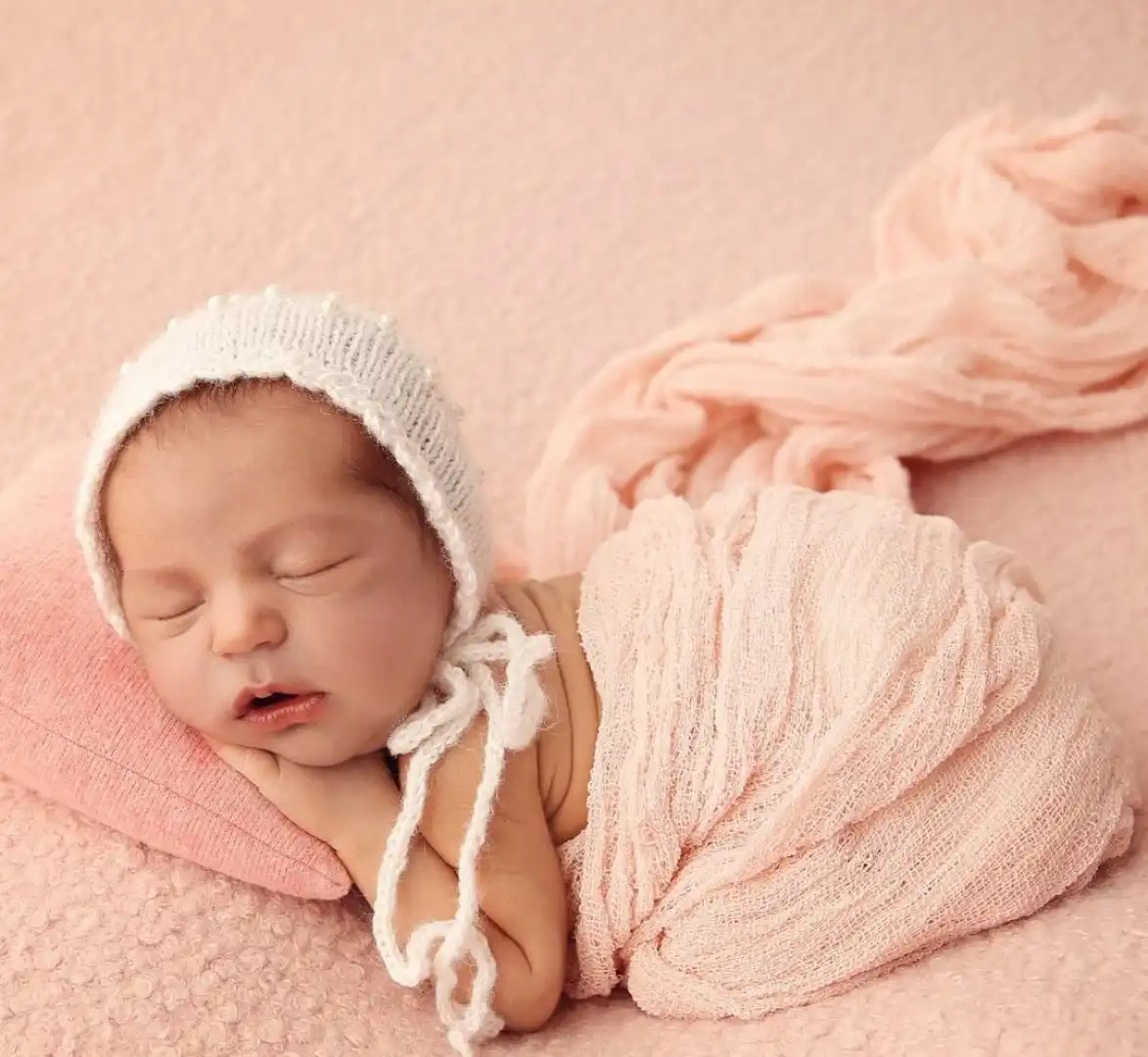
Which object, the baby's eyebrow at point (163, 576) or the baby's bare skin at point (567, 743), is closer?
the baby's eyebrow at point (163, 576)

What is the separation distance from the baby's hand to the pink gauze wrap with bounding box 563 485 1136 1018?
17 cm

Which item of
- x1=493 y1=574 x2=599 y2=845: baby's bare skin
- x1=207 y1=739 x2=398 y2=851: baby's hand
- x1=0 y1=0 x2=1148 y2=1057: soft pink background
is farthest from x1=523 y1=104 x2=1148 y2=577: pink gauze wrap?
x1=207 y1=739 x2=398 y2=851: baby's hand

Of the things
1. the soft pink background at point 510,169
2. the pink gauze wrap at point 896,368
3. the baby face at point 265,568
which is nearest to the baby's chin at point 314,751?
the baby face at point 265,568

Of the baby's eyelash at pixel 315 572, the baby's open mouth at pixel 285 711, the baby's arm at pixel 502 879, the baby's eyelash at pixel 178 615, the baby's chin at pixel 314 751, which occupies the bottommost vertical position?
the baby's arm at pixel 502 879

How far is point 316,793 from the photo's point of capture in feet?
3.42

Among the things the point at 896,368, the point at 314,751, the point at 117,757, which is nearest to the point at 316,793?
the point at 314,751

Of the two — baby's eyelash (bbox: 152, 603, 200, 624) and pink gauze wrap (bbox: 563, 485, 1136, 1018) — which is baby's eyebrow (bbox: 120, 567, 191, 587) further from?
pink gauze wrap (bbox: 563, 485, 1136, 1018)

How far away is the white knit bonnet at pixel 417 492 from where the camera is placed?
973 millimetres

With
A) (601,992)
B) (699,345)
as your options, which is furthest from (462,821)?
(699,345)

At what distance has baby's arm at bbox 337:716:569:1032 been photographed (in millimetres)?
1024

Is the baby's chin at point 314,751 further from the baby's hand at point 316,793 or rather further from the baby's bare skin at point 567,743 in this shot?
the baby's bare skin at point 567,743

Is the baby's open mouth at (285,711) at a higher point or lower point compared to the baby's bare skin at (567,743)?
higher

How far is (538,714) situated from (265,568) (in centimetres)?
23

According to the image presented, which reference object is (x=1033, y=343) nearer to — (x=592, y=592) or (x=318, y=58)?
(x=592, y=592)
